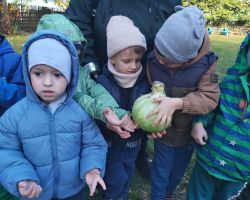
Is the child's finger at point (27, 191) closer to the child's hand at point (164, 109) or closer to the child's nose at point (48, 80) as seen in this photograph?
the child's nose at point (48, 80)

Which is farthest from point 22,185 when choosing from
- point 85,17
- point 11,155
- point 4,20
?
point 4,20

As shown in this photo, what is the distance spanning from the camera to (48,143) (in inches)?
90.7

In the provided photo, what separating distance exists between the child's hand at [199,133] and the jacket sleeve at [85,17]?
104 centimetres

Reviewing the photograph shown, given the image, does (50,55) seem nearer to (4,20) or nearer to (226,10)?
(4,20)

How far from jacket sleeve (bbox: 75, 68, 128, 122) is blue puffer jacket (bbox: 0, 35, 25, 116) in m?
0.44

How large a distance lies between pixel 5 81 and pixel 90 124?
69 centimetres

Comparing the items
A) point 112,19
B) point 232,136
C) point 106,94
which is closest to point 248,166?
point 232,136

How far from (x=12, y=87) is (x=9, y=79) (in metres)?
0.14

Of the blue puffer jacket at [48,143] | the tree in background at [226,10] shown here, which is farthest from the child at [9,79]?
the tree in background at [226,10]

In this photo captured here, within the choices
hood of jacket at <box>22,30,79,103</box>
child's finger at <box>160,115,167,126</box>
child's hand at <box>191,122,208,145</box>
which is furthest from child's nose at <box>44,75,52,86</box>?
child's hand at <box>191,122,208,145</box>

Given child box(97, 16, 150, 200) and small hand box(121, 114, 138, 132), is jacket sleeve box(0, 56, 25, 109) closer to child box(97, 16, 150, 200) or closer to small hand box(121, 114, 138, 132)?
child box(97, 16, 150, 200)

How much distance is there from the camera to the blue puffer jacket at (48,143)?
2.25m

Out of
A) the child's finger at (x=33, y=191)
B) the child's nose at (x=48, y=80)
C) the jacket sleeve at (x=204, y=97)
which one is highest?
→ the child's nose at (x=48, y=80)

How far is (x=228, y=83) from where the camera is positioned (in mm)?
2771
